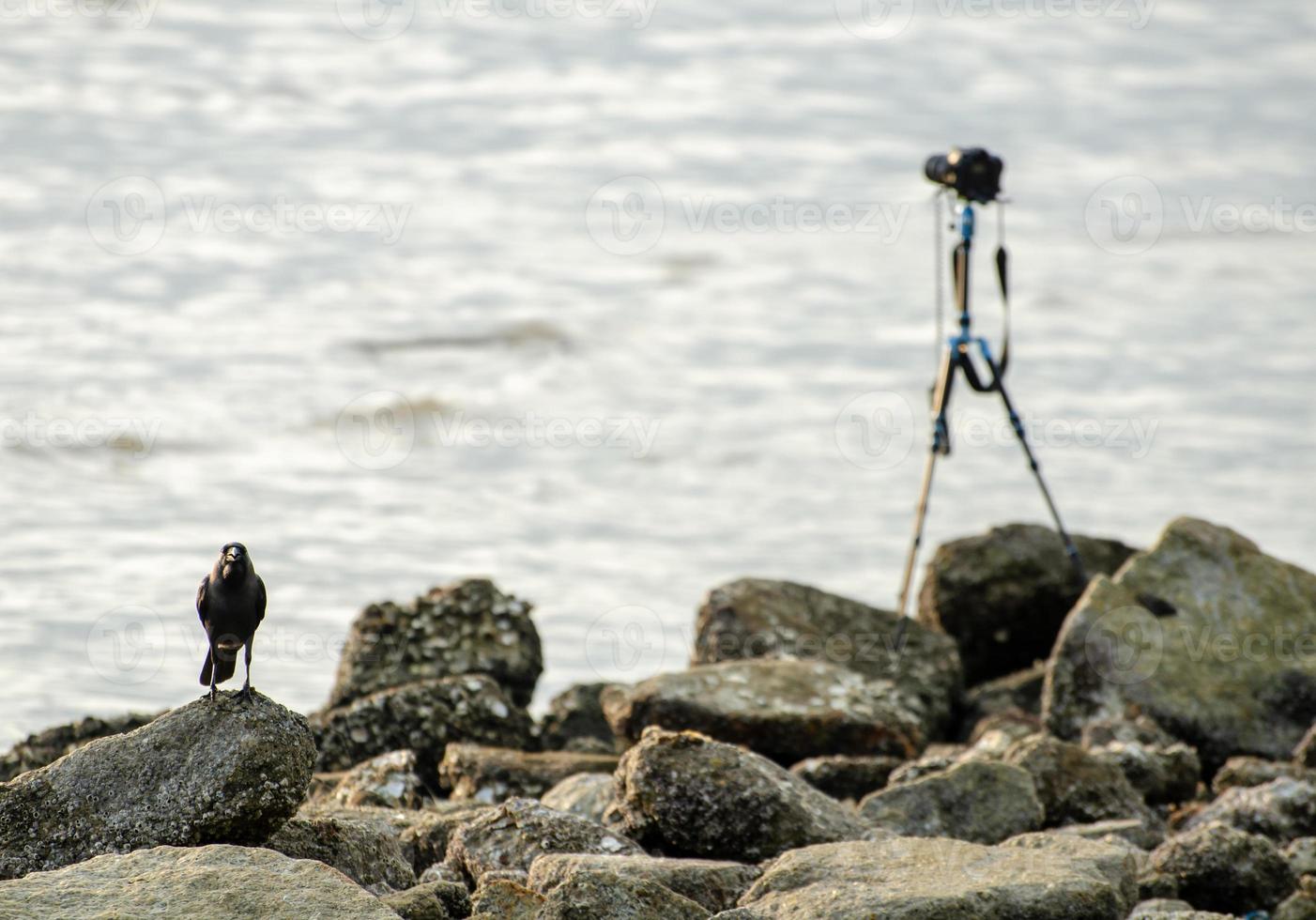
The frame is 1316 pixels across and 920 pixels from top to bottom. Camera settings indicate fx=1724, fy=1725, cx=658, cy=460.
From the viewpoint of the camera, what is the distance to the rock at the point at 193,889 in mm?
7410

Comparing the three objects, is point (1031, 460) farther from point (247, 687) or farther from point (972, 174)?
point (247, 687)

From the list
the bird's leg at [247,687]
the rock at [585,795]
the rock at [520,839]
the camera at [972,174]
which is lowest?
the rock at [585,795]

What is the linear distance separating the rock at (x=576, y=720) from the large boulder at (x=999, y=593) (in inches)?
160

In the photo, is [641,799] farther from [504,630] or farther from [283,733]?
[504,630]

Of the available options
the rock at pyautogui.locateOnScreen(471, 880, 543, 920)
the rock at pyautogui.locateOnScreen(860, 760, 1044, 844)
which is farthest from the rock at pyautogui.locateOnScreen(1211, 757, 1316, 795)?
the rock at pyautogui.locateOnScreen(471, 880, 543, 920)

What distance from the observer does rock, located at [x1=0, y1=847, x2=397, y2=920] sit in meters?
7.41

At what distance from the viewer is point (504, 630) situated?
52.5 ft

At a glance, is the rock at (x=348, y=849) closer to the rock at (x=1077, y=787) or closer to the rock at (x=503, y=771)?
the rock at (x=503, y=771)

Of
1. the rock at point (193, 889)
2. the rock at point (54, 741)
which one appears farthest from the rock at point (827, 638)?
the rock at point (193, 889)

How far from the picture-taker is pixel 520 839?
31.8ft

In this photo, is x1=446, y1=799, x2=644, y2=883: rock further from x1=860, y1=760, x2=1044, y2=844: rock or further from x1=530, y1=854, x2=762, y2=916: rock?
x1=860, y1=760, x2=1044, y2=844: rock

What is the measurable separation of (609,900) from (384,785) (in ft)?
14.6

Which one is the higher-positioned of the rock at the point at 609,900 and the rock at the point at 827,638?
the rock at the point at 609,900

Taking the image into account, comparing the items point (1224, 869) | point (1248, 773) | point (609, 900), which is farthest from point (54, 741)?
point (1248, 773)
